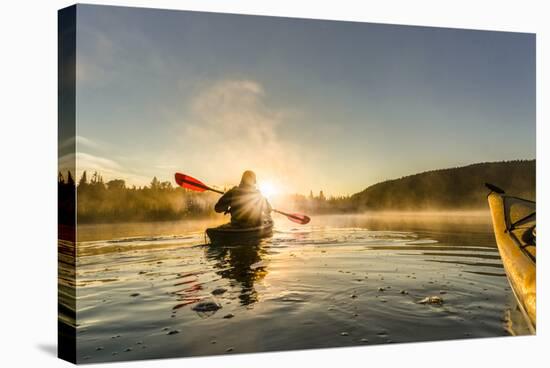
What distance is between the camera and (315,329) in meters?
6.41

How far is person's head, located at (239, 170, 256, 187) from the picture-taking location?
661 centimetres

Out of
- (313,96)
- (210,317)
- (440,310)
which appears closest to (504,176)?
(440,310)

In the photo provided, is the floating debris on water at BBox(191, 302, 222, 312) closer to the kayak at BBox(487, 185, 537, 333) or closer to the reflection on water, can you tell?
the reflection on water

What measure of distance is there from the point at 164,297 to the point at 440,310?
2.41 meters

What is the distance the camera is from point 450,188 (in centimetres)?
729

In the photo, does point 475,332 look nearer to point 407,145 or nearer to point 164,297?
point 407,145

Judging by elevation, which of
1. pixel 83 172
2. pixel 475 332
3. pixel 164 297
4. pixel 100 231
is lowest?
pixel 475 332

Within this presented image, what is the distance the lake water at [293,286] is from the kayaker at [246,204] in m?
0.18

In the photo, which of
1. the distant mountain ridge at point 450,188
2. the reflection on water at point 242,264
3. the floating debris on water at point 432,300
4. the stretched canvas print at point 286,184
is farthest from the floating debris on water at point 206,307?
the floating debris on water at point 432,300

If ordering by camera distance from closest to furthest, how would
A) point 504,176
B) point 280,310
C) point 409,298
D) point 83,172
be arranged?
point 83,172 < point 280,310 < point 409,298 < point 504,176

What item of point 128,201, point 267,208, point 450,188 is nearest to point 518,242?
point 450,188

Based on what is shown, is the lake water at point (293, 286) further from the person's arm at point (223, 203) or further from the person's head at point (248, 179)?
the person's head at point (248, 179)

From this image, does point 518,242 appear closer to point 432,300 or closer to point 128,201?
point 432,300

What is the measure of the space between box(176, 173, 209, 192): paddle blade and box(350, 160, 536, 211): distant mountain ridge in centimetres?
138
